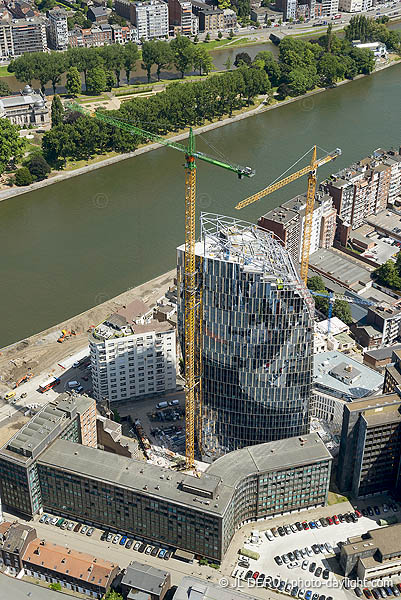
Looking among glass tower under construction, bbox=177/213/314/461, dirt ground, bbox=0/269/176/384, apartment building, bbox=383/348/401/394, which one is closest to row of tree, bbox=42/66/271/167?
dirt ground, bbox=0/269/176/384

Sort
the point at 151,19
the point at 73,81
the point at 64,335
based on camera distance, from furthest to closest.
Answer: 1. the point at 151,19
2. the point at 73,81
3. the point at 64,335

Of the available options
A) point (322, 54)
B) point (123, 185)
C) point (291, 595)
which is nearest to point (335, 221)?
point (123, 185)

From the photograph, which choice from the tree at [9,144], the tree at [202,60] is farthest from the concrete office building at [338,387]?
the tree at [202,60]

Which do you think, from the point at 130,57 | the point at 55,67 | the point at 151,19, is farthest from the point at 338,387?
the point at 151,19

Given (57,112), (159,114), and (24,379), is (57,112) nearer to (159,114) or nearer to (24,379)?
(159,114)

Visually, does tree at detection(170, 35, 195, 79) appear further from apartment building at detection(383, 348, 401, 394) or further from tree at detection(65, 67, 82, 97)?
apartment building at detection(383, 348, 401, 394)

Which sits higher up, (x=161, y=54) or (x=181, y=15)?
(x=181, y=15)

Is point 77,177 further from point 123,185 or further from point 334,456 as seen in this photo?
point 334,456
